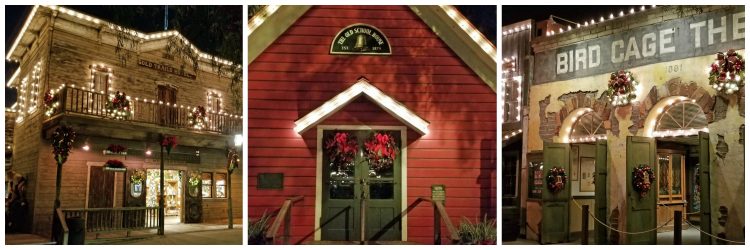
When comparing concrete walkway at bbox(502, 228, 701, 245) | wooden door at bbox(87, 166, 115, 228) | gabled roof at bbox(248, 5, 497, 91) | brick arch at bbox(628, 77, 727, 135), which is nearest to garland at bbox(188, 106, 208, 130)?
wooden door at bbox(87, 166, 115, 228)

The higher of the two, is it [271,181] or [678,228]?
[271,181]

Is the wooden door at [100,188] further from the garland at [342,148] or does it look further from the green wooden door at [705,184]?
the green wooden door at [705,184]

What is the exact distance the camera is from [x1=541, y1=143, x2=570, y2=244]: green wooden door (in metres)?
9.09

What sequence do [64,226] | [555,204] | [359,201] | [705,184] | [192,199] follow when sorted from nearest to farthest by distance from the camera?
[705,184] → [64,226] → [359,201] → [555,204] → [192,199]

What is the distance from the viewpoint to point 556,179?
9.05 m

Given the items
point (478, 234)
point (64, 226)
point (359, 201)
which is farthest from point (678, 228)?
point (64, 226)

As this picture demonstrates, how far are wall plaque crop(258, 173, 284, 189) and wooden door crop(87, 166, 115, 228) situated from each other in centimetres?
340

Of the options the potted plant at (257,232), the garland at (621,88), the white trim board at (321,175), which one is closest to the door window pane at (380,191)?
the white trim board at (321,175)

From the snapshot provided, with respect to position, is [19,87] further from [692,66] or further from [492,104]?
[692,66]

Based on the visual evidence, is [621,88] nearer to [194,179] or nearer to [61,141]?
[61,141]

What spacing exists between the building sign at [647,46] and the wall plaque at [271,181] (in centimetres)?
452

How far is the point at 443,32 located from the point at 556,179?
2.70m

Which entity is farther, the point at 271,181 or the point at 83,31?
the point at 83,31

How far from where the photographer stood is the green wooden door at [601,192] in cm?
884
